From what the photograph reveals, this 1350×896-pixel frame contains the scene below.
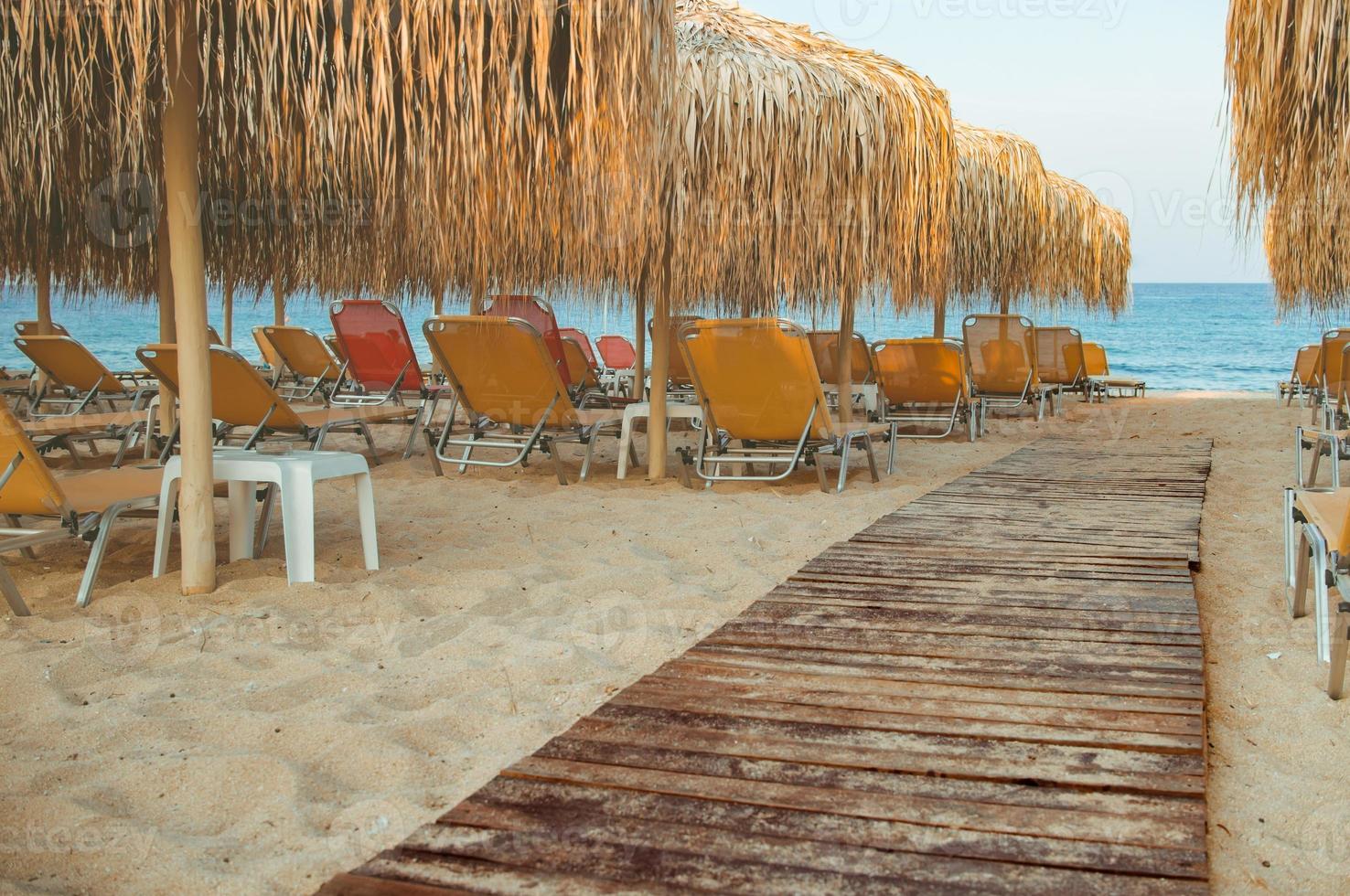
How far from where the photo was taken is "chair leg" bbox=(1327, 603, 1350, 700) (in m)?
2.24

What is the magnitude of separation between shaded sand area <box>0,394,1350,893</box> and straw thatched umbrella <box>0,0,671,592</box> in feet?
1.86

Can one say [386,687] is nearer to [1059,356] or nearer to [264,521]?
[264,521]

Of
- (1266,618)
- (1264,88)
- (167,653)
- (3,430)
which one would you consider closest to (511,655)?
(167,653)

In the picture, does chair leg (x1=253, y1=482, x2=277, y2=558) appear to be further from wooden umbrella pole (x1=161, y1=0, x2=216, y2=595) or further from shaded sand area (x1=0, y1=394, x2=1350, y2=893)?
wooden umbrella pole (x1=161, y1=0, x2=216, y2=595)

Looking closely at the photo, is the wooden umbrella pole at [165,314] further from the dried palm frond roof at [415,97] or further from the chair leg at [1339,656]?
the chair leg at [1339,656]

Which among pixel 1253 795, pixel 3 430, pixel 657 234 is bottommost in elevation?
pixel 1253 795

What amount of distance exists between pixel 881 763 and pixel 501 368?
4.00 meters

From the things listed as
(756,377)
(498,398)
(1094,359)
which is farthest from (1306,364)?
(498,398)

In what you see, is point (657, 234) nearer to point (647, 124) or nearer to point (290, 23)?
point (647, 124)

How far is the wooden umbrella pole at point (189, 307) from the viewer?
302 cm

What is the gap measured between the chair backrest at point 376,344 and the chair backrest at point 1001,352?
4468 millimetres

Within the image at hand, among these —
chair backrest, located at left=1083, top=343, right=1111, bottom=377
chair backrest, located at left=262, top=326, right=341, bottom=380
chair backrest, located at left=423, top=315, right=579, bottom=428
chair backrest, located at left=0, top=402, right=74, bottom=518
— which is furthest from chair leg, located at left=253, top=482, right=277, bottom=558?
chair backrest, located at left=1083, top=343, right=1111, bottom=377

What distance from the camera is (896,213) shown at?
5840mm

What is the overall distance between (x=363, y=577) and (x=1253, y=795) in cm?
255
